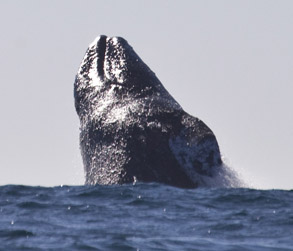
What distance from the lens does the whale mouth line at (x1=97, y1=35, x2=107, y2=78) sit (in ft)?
59.2

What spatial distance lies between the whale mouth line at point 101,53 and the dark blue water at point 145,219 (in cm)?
262

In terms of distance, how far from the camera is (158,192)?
15.2m

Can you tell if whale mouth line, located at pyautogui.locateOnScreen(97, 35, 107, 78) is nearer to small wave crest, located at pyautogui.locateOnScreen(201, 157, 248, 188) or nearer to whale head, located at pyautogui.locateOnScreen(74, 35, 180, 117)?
whale head, located at pyautogui.locateOnScreen(74, 35, 180, 117)

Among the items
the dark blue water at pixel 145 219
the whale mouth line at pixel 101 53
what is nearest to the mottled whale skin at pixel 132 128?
the whale mouth line at pixel 101 53

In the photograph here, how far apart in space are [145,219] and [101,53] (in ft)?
20.2

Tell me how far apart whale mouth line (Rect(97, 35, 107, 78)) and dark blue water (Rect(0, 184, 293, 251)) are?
8.60 ft

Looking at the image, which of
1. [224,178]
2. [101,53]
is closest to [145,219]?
[224,178]

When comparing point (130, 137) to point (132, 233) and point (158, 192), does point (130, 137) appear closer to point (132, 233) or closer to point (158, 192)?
point (158, 192)

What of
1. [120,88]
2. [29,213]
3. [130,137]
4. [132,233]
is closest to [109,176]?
[130,137]

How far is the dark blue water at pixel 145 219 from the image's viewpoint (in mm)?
11344

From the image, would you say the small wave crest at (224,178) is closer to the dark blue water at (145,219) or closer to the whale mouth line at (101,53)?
the dark blue water at (145,219)

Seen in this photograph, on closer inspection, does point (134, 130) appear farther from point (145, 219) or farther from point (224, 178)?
point (145, 219)

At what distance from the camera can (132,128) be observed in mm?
16625

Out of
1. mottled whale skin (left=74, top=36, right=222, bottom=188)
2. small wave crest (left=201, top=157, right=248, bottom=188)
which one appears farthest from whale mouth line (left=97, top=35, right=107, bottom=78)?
small wave crest (left=201, top=157, right=248, bottom=188)
